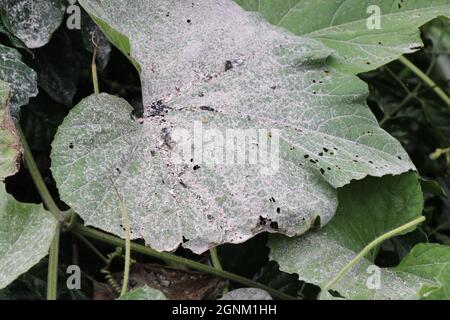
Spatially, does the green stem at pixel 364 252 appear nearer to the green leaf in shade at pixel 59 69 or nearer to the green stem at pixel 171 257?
the green stem at pixel 171 257

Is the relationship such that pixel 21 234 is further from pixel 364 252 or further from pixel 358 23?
pixel 358 23

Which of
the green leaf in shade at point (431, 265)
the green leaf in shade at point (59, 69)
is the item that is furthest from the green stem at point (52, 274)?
the green leaf in shade at point (431, 265)

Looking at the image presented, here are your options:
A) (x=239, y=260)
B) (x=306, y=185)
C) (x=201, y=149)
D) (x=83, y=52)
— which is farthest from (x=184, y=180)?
(x=83, y=52)

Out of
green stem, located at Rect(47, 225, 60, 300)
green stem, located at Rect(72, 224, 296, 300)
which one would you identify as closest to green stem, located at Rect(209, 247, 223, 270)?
green stem, located at Rect(72, 224, 296, 300)

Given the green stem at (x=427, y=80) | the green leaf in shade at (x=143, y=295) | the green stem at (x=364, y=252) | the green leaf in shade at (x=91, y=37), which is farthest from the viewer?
the green stem at (x=427, y=80)

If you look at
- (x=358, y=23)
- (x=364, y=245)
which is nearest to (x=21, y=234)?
(x=364, y=245)

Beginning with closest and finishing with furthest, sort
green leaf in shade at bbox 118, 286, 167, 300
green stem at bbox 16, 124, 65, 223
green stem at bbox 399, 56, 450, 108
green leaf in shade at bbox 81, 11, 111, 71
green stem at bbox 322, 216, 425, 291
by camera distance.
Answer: green leaf in shade at bbox 118, 286, 167, 300 → green stem at bbox 322, 216, 425, 291 → green stem at bbox 16, 124, 65, 223 → green leaf in shade at bbox 81, 11, 111, 71 → green stem at bbox 399, 56, 450, 108

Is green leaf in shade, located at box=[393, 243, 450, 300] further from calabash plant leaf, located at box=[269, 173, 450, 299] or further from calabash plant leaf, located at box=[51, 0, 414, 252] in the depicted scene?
calabash plant leaf, located at box=[51, 0, 414, 252]
